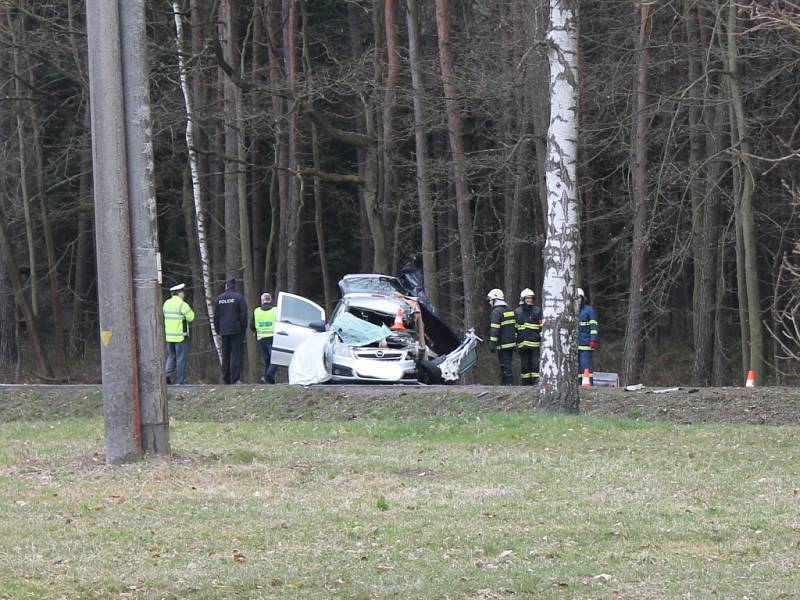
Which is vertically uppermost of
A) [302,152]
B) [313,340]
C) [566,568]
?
[302,152]

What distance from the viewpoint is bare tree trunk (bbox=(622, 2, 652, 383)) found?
26047mm

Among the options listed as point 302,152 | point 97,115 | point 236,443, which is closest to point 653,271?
point 302,152

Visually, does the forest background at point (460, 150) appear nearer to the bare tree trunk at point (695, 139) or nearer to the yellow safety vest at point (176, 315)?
the bare tree trunk at point (695, 139)

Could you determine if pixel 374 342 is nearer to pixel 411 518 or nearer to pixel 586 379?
pixel 586 379

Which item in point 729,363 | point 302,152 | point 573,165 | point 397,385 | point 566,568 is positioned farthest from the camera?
point 302,152

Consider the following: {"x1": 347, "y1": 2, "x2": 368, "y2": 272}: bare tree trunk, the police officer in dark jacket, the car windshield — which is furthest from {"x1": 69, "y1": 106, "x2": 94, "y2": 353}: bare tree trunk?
the car windshield

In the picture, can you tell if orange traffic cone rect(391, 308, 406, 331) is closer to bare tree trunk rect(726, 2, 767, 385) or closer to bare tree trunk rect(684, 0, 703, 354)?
bare tree trunk rect(726, 2, 767, 385)

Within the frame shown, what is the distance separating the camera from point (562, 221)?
1631cm

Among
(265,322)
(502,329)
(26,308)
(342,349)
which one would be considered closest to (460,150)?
(265,322)

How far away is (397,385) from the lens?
20.6m

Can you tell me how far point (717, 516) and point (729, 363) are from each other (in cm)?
2516

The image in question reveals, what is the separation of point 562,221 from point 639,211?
1108 centimetres

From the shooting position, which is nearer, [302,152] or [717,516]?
[717,516]

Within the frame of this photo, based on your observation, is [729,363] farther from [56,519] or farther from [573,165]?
[56,519]
